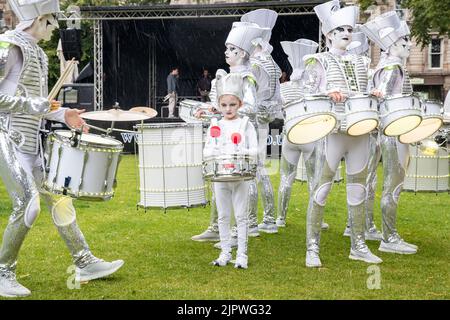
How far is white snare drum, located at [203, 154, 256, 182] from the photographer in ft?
20.7

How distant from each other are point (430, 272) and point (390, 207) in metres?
1.12

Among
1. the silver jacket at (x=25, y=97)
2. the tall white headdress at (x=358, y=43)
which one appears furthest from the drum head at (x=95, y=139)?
the tall white headdress at (x=358, y=43)

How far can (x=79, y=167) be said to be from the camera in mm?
5426

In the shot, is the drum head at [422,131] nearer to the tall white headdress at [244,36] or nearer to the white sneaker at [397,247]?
the white sneaker at [397,247]

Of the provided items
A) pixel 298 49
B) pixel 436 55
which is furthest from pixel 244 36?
pixel 436 55

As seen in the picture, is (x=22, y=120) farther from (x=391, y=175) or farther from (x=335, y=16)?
(x=391, y=175)

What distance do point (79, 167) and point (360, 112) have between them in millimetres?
2290

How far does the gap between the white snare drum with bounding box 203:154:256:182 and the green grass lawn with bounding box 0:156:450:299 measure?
86cm

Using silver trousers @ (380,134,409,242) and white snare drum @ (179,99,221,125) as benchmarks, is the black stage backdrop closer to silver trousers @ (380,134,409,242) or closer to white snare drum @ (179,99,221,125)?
white snare drum @ (179,99,221,125)

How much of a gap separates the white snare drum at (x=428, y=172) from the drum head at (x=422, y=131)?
3.89 m

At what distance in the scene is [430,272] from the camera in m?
6.73

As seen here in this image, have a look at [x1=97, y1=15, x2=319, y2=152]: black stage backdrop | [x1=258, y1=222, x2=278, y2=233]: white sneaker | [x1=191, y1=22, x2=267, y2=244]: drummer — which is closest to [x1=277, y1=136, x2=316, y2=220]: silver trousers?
[x1=258, y1=222, x2=278, y2=233]: white sneaker

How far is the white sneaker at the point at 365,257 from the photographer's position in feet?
23.2

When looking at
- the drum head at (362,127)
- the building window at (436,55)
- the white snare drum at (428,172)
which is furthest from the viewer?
the building window at (436,55)
